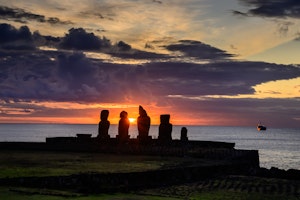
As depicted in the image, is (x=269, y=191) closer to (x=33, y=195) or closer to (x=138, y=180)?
(x=138, y=180)

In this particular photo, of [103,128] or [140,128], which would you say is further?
[103,128]

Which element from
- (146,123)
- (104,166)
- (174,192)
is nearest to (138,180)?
(174,192)

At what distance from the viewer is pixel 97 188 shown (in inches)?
1002

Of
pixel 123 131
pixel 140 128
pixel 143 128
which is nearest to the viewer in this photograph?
pixel 143 128

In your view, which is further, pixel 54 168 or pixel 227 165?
pixel 227 165

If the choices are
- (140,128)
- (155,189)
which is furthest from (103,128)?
(155,189)

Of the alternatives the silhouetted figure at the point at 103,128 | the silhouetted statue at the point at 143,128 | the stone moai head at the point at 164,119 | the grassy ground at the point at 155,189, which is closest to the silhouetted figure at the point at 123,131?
the silhouetted statue at the point at 143,128

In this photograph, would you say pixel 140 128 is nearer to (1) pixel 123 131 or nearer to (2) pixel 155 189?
(1) pixel 123 131

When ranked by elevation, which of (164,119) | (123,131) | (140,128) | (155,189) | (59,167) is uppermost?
(164,119)

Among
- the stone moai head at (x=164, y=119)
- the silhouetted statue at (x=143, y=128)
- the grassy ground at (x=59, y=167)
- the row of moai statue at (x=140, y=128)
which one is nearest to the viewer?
the grassy ground at (x=59, y=167)

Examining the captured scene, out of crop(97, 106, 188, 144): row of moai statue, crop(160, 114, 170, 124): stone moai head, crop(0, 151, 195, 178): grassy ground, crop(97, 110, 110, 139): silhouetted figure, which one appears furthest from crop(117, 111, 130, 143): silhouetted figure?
crop(0, 151, 195, 178): grassy ground

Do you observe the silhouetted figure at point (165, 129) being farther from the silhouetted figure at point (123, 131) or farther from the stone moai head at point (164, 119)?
the silhouetted figure at point (123, 131)

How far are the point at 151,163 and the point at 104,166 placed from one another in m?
4.27

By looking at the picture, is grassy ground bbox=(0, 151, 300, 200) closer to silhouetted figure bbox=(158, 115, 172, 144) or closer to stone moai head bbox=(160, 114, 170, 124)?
silhouetted figure bbox=(158, 115, 172, 144)
